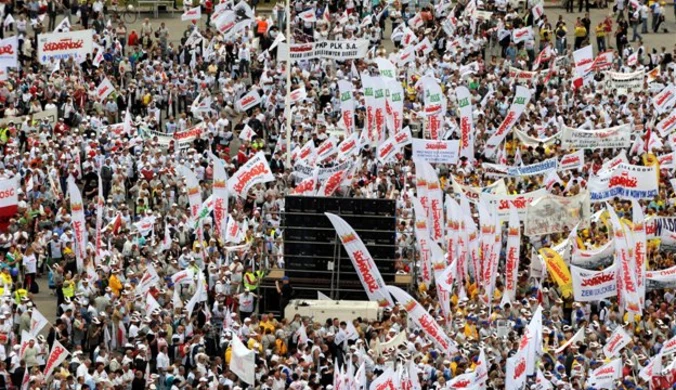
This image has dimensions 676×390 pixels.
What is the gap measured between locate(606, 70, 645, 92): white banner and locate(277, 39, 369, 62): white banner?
743 cm

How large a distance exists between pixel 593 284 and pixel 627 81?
59.0 feet

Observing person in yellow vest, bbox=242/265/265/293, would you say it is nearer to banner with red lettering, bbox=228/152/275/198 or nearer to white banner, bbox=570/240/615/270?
banner with red lettering, bbox=228/152/275/198

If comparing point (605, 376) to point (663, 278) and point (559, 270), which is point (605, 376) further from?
point (559, 270)

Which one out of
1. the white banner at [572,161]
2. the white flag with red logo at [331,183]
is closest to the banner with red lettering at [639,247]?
the white banner at [572,161]

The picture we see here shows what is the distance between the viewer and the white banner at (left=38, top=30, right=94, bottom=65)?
6831cm

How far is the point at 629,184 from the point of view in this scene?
5697cm

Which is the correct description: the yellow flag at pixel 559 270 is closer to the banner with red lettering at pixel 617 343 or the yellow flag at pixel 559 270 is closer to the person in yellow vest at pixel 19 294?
the banner with red lettering at pixel 617 343

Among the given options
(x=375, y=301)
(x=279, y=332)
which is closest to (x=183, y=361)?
(x=279, y=332)

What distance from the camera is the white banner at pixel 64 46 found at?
68312mm

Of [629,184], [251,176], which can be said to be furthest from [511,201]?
[251,176]

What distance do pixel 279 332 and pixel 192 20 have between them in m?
28.5

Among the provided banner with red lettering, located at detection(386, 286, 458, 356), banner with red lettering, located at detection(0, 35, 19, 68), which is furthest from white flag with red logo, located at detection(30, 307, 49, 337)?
banner with red lettering, located at detection(0, 35, 19, 68)

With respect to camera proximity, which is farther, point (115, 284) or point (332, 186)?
point (332, 186)

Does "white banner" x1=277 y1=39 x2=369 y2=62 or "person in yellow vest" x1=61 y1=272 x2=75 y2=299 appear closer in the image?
"person in yellow vest" x1=61 y1=272 x2=75 y2=299
